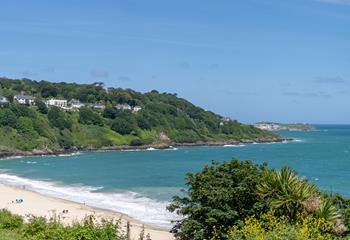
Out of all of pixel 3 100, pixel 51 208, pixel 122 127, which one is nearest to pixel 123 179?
pixel 51 208

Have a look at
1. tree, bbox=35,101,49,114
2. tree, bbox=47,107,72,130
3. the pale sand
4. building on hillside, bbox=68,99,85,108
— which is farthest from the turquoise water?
building on hillside, bbox=68,99,85,108

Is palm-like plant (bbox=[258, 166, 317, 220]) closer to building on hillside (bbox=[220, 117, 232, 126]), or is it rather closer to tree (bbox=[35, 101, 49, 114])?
tree (bbox=[35, 101, 49, 114])

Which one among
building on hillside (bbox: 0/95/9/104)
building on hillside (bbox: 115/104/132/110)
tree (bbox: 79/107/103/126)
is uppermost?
building on hillside (bbox: 115/104/132/110)

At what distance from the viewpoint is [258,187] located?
16516mm

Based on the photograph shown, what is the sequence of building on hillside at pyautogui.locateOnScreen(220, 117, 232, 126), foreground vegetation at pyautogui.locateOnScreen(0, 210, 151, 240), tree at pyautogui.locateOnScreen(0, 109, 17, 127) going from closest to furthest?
foreground vegetation at pyautogui.locateOnScreen(0, 210, 151, 240), tree at pyautogui.locateOnScreen(0, 109, 17, 127), building on hillside at pyautogui.locateOnScreen(220, 117, 232, 126)

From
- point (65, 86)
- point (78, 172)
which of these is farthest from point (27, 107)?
point (78, 172)

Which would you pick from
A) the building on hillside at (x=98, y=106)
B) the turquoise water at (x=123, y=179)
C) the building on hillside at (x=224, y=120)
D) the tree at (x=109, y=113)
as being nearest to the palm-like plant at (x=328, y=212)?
the turquoise water at (x=123, y=179)

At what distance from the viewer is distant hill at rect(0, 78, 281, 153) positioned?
113 m

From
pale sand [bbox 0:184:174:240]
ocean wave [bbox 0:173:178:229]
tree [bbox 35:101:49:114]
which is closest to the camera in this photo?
pale sand [bbox 0:184:174:240]

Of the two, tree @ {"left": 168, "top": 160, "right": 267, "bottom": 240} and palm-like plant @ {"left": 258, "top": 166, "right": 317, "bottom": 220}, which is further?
tree @ {"left": 168, "top": 160, "right": 267, "bottom": 240}

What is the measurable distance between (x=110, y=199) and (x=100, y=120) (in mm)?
88871

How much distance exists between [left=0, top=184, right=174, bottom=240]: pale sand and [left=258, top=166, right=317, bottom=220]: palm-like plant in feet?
46.0

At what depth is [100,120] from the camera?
5261 inches

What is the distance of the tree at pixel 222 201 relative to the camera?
1698cm
